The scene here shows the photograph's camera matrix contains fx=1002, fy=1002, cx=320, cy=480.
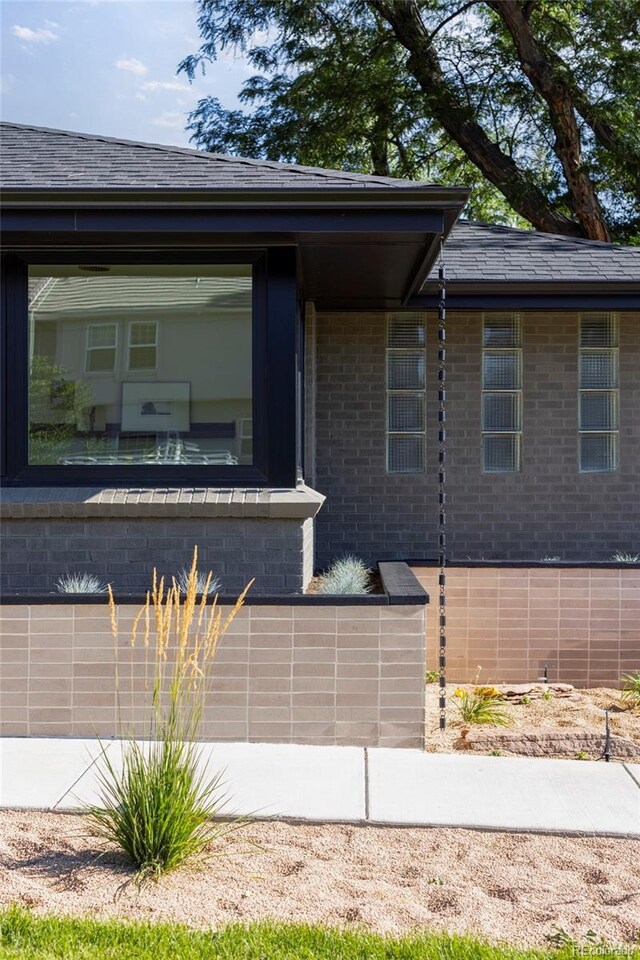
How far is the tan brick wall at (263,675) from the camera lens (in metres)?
6.17

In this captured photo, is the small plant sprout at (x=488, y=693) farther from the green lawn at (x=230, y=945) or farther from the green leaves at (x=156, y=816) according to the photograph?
the green lawn at (x=230, y=945)

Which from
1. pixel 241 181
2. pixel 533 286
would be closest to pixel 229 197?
pixel 241 181

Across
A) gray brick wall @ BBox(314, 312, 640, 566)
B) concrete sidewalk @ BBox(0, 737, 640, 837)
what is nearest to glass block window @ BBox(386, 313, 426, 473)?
gray brick wall @ BBox(314, 312, 640, 566)

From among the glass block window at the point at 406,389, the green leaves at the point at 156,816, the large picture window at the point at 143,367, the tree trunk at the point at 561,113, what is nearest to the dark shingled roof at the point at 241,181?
the large picture window at the point at 143,367

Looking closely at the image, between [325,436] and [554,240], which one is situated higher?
[554,240]

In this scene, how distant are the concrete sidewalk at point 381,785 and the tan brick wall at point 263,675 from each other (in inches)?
4.9

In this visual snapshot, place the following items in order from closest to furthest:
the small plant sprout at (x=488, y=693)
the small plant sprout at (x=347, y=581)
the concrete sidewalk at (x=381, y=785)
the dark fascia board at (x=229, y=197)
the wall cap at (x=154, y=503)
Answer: the concrete sidewalk at (x=381, y=785)
the dark fascia board at (x=229, y=197)
the wall cap at (x=154, y=503)
the small plant sprout at (x=347, y=581)
the small plant sprout at (x=488, y=693)

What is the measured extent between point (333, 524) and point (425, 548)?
0.99m

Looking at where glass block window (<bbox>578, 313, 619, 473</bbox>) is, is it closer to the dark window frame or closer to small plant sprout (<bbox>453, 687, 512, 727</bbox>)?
small plant sprout (<bbox>453, 687, 512, 727</bbox>)

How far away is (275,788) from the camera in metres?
5.34

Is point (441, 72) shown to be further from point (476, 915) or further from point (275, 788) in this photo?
point (476, 915)

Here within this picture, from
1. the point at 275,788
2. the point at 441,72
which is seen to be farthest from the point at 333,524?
the point at 441,72

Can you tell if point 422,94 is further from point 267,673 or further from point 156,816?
point 156,816

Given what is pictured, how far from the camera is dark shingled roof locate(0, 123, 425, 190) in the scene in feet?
22.9
